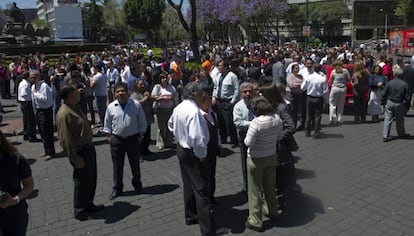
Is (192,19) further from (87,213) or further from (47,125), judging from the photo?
(87,213)

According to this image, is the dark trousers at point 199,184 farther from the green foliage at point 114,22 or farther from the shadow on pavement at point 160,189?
the green foliage at point 114,22

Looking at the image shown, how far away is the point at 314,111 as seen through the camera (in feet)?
31.2

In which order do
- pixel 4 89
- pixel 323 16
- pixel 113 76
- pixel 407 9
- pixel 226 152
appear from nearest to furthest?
pixel 226 152, pixel 113 76, pixel 4 89, pixel 407 9, pixel 323 16

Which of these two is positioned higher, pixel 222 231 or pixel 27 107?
pixel 27 107

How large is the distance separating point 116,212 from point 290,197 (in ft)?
8.62

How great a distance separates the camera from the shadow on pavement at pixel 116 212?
18.4 feet

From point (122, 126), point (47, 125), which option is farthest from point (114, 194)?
point (47, 125)

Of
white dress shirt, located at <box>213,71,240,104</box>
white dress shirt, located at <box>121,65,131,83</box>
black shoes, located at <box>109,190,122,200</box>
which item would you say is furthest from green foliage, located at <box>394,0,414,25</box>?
black shoes, located at <box>109,190,122,200</box>

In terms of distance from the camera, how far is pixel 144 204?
604cm

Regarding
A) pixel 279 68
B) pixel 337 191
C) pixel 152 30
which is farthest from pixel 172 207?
pixel 152 30

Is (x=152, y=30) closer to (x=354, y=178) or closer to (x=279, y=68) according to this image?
(x=279, y=68)

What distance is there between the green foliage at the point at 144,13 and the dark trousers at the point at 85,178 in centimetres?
7037

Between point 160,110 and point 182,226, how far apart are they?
399 centimetres

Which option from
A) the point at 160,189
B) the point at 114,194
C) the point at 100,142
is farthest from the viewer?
the point at 100,142
